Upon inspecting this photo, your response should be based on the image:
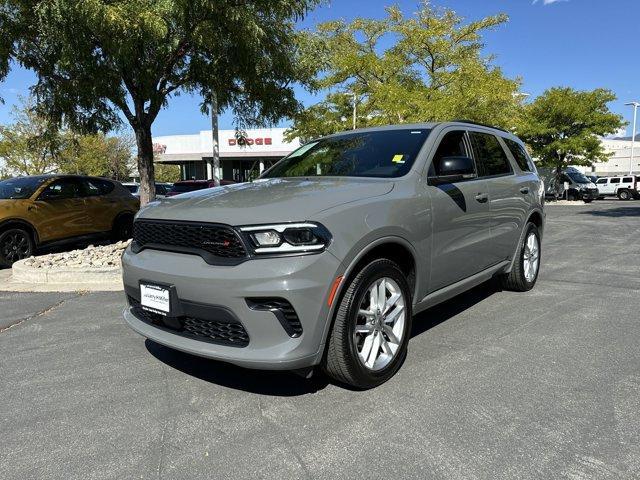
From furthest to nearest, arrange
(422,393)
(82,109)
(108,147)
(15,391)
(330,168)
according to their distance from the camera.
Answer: (108,147), (82,109), (330,168), (15,391), (422,393)

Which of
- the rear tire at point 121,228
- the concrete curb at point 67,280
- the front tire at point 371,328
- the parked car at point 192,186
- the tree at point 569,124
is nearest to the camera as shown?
the front tire at point 371,328

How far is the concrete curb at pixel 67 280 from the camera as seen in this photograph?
655 cm

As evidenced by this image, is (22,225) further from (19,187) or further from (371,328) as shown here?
(371,328)

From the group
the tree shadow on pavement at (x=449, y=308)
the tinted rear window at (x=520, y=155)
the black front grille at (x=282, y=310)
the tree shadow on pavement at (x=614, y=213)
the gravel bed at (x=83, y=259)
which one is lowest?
the tree shadow on pavement at (x=614, y=213)

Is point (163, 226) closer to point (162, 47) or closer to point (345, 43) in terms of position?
point (162, 47)

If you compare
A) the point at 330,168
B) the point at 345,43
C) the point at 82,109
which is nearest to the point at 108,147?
the point at 345,43

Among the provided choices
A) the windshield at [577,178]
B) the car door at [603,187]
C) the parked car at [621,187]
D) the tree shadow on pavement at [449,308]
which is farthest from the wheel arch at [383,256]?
the car door at [603,187]

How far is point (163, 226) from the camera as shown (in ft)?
10.5

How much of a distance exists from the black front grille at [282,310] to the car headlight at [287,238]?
26 centimetres

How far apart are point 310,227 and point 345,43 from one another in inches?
905

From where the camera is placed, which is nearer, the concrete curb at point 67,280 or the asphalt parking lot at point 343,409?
the asphalt parking lot at point 343,409

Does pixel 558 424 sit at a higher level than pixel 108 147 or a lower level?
lower

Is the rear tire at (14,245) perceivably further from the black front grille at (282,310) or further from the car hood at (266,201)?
the black front grille at (282,310)

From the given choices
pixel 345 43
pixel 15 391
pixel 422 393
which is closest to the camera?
pixel 422 393
